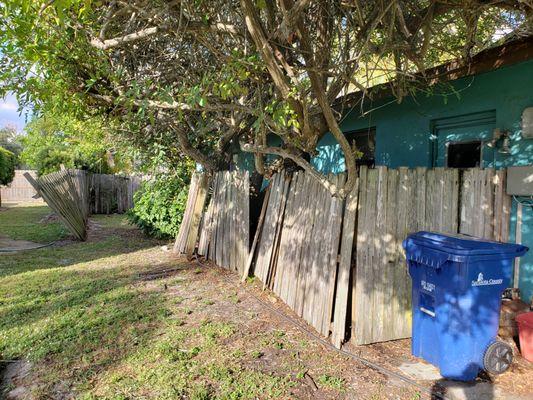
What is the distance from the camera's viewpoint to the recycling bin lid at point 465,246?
3404 millimetres

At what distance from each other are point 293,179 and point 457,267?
2.62 meters

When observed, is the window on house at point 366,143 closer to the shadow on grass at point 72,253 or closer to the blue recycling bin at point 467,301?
the blue recycling bin at point 467,301

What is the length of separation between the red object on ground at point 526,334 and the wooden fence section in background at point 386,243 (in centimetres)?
105

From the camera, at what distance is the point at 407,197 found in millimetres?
4359

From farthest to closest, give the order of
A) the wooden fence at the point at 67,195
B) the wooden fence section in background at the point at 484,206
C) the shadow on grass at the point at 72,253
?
1. the wooden fence at the point at 67,195
2. the shadow on grass at the point at 72,253
3. the wooden fence section in background at the point at 484,206

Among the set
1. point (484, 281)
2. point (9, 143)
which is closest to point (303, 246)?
point (484, 281)

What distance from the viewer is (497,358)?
355 centimetres

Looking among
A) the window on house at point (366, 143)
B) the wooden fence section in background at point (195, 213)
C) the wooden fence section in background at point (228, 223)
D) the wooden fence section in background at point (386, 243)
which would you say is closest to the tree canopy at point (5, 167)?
the wooden fence section in background at point (195, 213)

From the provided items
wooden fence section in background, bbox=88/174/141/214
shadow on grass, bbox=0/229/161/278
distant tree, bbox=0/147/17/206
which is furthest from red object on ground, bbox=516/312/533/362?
distant tree, bbox=0/147/17/206

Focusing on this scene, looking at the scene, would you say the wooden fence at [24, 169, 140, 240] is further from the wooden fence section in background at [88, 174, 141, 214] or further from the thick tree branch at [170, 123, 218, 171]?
the wooden fence section in background at [88, 174, 141, 214]

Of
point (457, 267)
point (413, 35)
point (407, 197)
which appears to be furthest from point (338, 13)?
point (457, 267)

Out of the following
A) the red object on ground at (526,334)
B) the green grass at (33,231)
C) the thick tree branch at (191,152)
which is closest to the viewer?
the red object on ground at (526,334)

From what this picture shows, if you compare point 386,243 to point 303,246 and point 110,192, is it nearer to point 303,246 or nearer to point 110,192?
point 303,246

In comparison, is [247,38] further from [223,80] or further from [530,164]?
[530,164]
